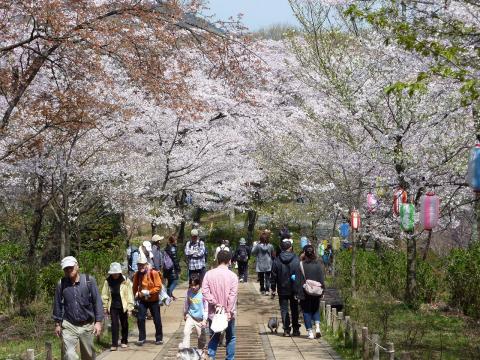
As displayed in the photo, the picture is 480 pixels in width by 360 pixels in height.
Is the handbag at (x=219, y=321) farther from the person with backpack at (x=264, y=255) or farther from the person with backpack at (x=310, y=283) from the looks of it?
the person with backpack at (x=264, y=255)

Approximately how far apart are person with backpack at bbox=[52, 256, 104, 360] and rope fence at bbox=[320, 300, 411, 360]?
345cm

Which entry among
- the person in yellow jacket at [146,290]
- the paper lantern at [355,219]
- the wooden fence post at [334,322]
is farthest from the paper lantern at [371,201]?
the person in yellow jacket at [146,290]

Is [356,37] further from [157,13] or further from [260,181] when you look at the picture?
[260,181]

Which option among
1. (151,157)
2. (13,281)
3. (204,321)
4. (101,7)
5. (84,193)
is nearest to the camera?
(204,321)

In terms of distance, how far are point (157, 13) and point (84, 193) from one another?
11035 mm

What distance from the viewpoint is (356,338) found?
1048 cm

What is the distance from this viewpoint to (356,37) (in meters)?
18.0

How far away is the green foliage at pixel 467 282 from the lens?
14.4m

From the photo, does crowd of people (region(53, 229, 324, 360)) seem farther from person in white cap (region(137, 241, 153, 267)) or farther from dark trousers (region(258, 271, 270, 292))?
dark trousers (region(258, 271, 270, 292))

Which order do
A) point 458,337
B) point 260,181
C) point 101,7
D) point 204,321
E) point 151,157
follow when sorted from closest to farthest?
point 204,321
point 101,7
point 458,337
point 151,157
point 260,181

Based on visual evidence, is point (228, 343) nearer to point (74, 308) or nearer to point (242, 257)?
point (74, 308)

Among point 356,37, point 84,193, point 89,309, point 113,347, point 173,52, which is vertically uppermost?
point 356,37

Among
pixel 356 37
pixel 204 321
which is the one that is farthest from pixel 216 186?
pixel 204 321

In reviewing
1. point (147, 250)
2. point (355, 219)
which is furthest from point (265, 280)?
point (147, 250)
